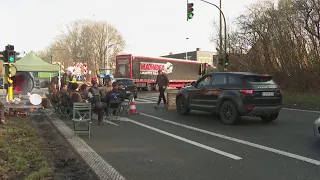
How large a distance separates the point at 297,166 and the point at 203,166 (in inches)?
61.6

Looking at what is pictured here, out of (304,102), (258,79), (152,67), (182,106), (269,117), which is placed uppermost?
(152,67)

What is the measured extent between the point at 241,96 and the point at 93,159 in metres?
5.44

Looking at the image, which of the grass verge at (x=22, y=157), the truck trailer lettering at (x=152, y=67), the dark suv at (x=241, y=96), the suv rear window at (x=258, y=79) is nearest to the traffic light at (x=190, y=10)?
the truck trailer lettering at (x=152, y=67)

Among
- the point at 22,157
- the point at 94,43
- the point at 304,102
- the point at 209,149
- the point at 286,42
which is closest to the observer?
the point at 22,157

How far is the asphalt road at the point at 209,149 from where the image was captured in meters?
5.57

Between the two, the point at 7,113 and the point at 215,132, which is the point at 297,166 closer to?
the point at 215,132

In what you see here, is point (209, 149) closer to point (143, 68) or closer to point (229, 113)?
point (229, 113)

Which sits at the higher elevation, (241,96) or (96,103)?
(241,96)

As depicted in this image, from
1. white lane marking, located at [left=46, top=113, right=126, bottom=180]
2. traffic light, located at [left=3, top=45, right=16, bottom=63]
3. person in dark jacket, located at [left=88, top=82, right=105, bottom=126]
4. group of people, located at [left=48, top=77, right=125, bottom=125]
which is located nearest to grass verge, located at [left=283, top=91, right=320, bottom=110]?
group of people, located at [left=48, top=77, right=125, bottom=125]

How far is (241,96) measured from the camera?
1034 centimetres

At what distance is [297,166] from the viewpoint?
5.95 m

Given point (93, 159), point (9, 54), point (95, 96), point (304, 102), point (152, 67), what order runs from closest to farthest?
point (93, 159) → point (95, 96) → point (9, 54) → point (304, 102) → point (152, 67)

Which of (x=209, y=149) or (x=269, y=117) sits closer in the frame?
(x=209, y=149)

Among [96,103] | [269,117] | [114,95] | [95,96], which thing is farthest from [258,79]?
[95,96]
